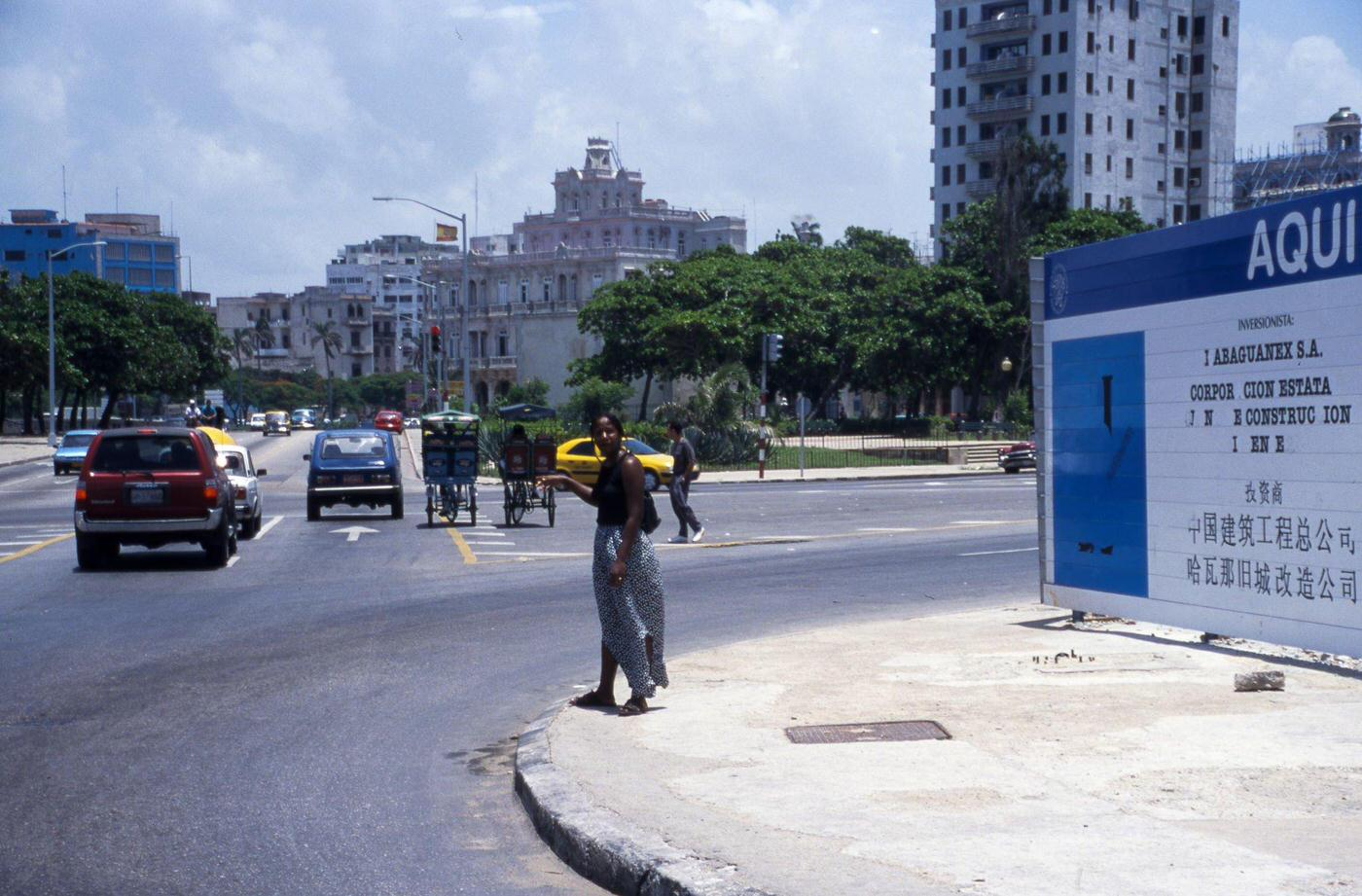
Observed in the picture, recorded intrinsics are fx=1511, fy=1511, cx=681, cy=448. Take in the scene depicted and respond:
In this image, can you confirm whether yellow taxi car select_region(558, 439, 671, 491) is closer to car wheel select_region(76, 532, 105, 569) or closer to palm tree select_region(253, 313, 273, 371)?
car wheel select_region(76, 532, 105, 569)

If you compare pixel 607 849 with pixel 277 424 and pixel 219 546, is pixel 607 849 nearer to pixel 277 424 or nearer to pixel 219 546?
pixel 219 546

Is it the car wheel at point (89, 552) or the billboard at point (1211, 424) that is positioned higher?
the billboard at point (1211, 424)

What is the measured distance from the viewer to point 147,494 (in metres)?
19.3

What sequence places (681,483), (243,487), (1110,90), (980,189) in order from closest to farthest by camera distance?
(681,483) < (243,487) < (1110,90) < (980,189)

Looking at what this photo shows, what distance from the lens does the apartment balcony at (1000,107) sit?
105m

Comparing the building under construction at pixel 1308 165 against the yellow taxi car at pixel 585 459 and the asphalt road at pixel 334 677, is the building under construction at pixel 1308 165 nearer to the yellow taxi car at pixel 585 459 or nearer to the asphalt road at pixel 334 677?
the yellow taxi car at pixel 585 459

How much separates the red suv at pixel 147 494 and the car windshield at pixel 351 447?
9731 millimetres

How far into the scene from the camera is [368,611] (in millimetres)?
15266

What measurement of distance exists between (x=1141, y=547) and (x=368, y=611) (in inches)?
297

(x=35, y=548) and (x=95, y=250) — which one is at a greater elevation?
(x=95, y=250)

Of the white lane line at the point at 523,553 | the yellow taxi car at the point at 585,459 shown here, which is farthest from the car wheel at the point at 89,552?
the yellow taxi car at the point at 585,459

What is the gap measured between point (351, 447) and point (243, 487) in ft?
19.5

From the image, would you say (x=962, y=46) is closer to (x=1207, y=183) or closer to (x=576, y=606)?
(x=1207, y=183)

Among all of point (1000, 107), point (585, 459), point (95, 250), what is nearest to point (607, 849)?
point (585, 459)
